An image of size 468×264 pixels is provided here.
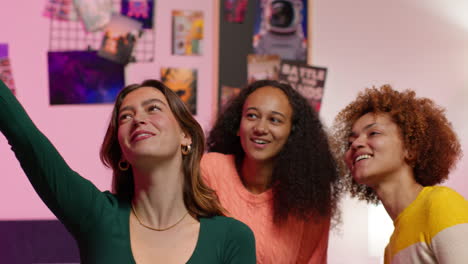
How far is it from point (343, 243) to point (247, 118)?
1.02 meters

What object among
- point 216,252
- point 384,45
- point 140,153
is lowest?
point 216,252

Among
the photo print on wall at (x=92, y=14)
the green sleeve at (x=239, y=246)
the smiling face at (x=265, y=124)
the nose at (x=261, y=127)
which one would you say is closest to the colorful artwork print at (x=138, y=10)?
the photo print on wall at (x=92, y=14)

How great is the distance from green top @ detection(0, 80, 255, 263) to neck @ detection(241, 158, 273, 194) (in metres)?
A: 0.58

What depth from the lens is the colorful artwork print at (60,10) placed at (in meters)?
2.64

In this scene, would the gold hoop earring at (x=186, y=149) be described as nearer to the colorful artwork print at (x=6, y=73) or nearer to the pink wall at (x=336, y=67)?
the pink wall at (x=336, y=67)

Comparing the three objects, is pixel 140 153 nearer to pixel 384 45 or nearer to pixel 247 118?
pixel 247 118

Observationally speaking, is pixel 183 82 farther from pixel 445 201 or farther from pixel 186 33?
pixel 445 201

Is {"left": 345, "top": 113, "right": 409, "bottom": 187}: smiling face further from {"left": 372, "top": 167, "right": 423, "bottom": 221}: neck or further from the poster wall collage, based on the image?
the poster wall collage

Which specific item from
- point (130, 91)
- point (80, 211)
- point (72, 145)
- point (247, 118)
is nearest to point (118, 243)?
point (80, 211)

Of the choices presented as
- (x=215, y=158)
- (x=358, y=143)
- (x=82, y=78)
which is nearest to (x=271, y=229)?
(x=215, y=158)

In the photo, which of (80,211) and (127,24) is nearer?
(80,211)

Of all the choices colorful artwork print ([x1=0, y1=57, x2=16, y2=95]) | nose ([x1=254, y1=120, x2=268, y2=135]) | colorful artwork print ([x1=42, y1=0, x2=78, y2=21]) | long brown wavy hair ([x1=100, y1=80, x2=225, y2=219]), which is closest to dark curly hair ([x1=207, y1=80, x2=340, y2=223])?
nose ([x1=254, y1=120, x2=268, y2=135])

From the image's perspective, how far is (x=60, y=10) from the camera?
265 centimetres

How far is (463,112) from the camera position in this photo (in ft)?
9.46
